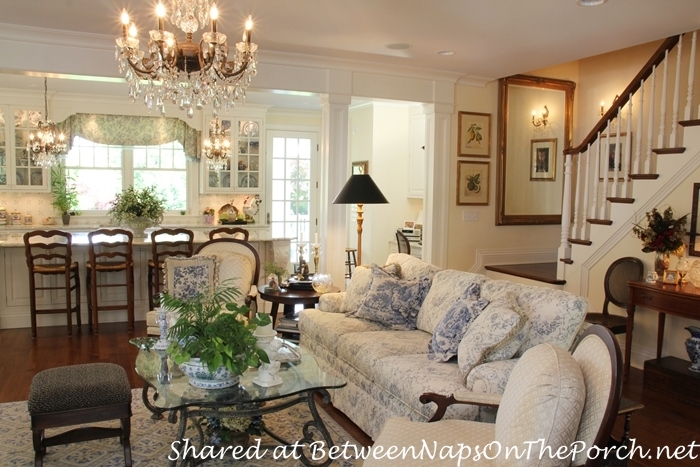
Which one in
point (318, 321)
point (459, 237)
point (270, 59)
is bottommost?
point (318, 321)

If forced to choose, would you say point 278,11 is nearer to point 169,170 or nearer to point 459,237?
point 459,237

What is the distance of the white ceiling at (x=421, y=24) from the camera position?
13.1ft

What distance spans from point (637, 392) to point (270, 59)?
4.24 m

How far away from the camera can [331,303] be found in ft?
14.7

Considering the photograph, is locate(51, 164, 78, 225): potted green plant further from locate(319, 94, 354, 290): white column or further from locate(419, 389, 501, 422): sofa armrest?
locate(419, 389, 501, 422): sofa armrest

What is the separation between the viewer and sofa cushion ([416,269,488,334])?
12.2ft

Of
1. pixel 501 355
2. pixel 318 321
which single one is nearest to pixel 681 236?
pixel 501 355

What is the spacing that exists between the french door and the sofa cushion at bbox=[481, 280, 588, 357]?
620 centimetres

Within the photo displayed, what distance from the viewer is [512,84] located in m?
6.59

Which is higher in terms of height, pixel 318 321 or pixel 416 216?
pixel 416 216

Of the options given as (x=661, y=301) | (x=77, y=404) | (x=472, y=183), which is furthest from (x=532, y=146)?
(x=77, y=404)

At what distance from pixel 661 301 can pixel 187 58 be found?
3643mm

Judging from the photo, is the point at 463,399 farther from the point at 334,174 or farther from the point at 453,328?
the point at 334,174

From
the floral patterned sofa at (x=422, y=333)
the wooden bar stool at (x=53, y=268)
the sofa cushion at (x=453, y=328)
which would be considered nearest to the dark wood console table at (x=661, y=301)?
the floral patterned sofa at (x=422, y=333)
